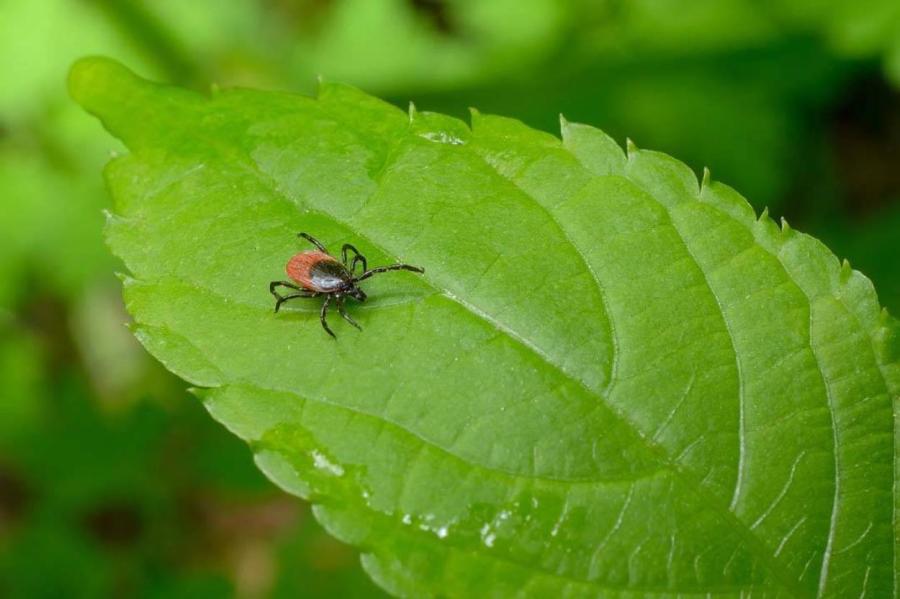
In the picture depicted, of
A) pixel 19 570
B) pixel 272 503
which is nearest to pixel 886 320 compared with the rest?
pixel 272 503

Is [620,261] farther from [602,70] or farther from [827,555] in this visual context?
[602,70]

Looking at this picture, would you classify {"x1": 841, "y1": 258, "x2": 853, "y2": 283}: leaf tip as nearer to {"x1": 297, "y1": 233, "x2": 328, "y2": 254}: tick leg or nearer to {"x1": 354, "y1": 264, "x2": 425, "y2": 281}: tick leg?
{"x1": 354, "y1": 264, "x2": 425, "y2": 281}: tick leg

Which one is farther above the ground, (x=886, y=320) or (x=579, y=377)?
(x=886, y=320)

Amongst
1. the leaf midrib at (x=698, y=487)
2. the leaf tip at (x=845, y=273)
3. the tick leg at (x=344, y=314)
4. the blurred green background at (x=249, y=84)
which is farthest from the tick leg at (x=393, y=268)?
the blurred green background at (x=249, y=84)

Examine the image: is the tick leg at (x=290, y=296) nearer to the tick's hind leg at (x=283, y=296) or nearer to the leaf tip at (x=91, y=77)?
the tick's hind leg at (x=283, y=296)

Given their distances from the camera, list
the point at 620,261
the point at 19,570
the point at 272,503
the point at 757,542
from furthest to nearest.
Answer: the point at 272,503
the point at 19,570
the point at 620,261
the point at 757,542

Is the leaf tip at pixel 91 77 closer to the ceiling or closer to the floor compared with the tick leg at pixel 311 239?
closer to the ceiling
